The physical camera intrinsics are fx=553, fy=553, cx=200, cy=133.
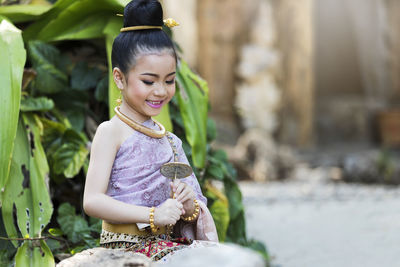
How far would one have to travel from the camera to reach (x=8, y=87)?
5.11ft

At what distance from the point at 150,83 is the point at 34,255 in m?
0.67

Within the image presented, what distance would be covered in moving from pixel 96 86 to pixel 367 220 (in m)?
2.10

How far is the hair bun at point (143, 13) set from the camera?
1.20 m

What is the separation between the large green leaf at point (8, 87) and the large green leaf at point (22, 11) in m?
0.22

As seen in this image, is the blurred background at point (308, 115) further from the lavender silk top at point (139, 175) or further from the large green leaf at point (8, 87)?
the lavender silk top at point (139, 175)

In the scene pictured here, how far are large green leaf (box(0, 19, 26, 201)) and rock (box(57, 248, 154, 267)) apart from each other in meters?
0.50

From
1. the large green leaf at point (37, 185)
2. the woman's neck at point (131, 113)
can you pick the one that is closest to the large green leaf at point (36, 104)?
the large green leaf at point (37, 185)

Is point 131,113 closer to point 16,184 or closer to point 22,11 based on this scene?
point 16,184

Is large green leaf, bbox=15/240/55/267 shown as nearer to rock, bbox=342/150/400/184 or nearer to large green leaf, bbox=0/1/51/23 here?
large green leaf, bbox=0/1/51/23

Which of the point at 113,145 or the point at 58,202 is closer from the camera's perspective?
the point at 113,145

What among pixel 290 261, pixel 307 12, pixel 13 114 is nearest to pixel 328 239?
pixel 290 261

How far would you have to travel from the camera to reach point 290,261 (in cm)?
249

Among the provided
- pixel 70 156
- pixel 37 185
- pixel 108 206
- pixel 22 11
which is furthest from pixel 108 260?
pixel 22 11

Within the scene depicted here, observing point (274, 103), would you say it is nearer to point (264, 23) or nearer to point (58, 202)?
point (264, 23)
